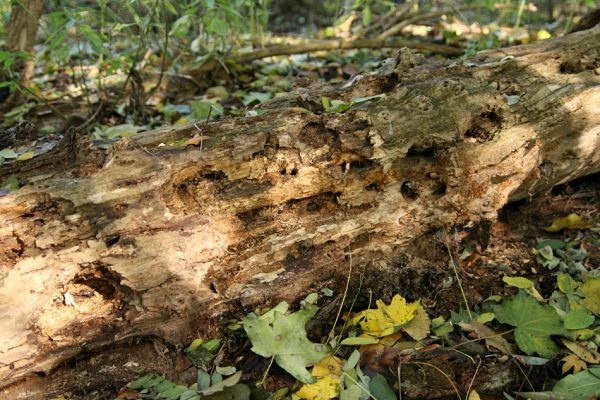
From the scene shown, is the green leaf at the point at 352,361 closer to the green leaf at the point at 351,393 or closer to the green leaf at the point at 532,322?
the green leaf at the point at 351,393

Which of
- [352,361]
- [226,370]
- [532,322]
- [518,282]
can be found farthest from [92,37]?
[532,322]

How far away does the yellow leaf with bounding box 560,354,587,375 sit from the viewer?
1.88 metres

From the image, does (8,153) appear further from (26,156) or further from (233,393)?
(233,393)

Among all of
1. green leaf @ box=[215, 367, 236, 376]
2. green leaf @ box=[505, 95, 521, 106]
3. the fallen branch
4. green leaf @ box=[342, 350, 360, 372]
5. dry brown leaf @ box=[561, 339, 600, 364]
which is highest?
green leaf @ box=[505, 95, 521, 106]

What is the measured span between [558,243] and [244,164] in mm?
1545

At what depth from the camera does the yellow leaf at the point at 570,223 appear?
262cm

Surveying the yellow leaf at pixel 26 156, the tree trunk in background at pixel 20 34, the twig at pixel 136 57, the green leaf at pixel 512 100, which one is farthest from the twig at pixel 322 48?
the green leaf at pixel 512 100

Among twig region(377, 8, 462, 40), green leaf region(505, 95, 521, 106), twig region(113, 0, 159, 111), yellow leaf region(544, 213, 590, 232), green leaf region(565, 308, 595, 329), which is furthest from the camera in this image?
twig region(377, 8, 462, 40)

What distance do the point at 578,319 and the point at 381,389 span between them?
0.82 metres

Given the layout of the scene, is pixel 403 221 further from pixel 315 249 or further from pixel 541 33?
pixel 541 33

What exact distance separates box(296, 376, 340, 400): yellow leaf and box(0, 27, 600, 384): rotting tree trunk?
1.41 feet

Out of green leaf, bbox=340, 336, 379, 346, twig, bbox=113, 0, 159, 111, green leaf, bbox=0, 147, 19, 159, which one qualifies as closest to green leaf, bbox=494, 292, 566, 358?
green leaf, bbox=340, 336, 379, 346

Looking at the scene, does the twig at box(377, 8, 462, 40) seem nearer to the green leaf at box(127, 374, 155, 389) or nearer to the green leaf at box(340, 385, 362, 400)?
the green leaf at box(340, 385, 362, 400)

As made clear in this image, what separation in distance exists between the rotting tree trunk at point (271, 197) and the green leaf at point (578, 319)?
56cm
